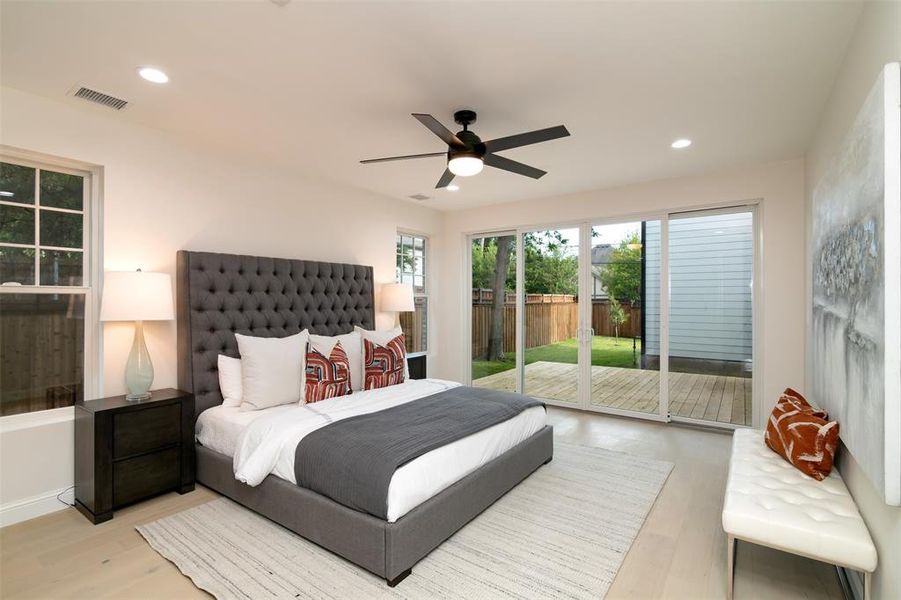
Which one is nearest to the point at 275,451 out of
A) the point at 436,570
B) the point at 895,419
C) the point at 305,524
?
the point at 305,524

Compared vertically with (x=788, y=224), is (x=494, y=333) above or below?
below

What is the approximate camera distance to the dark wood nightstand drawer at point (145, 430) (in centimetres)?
272

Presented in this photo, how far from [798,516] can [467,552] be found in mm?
1544

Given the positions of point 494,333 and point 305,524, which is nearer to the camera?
point 305,524

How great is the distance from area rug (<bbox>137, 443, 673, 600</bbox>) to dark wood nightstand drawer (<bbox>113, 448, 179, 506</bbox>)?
0.29m

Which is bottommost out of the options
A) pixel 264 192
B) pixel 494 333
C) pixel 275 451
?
pixel 275 451

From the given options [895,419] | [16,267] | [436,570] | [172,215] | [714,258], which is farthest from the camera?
[714,258]

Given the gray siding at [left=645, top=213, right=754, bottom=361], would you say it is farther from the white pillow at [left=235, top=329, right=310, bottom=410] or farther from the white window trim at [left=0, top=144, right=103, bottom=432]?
the white window trim at [left=0, top=144, right=103, bottom=432]

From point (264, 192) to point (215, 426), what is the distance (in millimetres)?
2127

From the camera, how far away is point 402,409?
10.1 ft

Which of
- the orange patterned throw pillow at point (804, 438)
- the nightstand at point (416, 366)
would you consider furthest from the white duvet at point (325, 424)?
the nightstand at point (416, 366)

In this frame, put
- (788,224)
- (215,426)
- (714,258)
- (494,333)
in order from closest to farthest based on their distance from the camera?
(215,426) < (788,224) < (714,258) < (494,333)

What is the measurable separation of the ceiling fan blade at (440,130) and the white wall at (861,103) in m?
1.82

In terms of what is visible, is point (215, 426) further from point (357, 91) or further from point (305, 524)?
point (357, 91)
